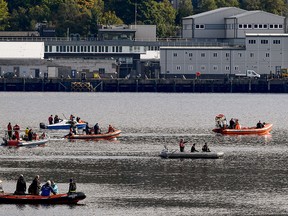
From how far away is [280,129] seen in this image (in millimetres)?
163125

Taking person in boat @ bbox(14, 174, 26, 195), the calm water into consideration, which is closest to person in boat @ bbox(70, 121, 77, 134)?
the calm water

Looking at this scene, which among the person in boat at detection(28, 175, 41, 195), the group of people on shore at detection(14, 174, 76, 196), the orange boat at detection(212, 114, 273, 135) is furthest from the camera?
the orange boat at detection(212, 114, 273, 135)

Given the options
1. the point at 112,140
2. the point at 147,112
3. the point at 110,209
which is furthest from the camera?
the point at 147,112

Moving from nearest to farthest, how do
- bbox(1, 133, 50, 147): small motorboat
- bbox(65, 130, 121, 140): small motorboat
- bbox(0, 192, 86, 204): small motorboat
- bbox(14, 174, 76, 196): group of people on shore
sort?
bbox(0, 192, 86, 204): small motorboat → bbox(14, 174, 76, 196): group of people on shore → bbox(1, 133, 50, 147): small motorboat → bbox(65, 130, 121, 140): small motorboat

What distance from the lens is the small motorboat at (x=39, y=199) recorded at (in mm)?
89000

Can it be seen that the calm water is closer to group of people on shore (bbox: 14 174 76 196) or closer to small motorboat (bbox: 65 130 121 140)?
group of people on shore (bbox: 14 174 76 196)

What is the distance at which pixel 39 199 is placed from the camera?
292ft

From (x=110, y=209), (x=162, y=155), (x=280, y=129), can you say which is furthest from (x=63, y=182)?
(x=280, y=129)

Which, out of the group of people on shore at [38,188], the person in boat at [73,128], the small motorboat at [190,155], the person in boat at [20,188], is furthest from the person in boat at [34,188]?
the person in boat at [73,128]

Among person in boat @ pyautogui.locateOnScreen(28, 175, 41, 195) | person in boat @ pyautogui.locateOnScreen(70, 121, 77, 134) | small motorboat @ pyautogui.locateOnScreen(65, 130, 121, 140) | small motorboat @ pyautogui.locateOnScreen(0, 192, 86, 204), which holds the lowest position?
small motorboat @ pyautogui.locateOnScreen(0, 192, 86, 204)

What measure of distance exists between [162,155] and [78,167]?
35.5 ft

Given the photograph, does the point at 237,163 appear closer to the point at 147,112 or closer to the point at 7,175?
the point at 7,175

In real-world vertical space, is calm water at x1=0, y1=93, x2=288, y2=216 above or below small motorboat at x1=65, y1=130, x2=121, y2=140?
below

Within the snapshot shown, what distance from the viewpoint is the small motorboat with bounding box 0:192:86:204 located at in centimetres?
8900
